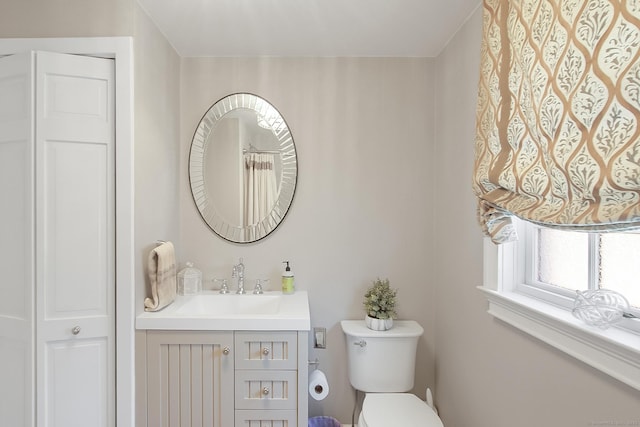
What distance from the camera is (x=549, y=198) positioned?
90 cm

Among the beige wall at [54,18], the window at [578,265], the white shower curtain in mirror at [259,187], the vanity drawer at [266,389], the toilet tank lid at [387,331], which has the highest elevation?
the beige wall at [54,18]

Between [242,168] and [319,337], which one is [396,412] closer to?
[319,337]

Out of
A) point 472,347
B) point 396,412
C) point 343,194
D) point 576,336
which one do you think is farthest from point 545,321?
point 343,194

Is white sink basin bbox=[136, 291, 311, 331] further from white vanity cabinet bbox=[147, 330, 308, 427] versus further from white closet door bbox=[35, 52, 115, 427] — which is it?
white closet door bbox=[35, 52, 115, 427]

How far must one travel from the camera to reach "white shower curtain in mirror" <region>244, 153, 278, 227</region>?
200 centimetres

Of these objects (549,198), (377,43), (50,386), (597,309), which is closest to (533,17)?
(549,198)

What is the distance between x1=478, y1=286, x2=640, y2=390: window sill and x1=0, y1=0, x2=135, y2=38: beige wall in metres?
1.97

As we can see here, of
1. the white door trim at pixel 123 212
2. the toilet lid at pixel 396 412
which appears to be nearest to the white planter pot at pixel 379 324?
the toilet lid at pixel 396 412

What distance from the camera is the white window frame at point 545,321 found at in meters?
0.78

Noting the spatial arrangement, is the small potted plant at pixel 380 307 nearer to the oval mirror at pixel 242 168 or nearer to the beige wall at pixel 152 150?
the oval mirror at pixel 242 168

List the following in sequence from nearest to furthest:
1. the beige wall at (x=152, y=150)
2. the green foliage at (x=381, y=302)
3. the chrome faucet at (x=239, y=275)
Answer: the beige wall at (x=152, y=150), the green foliage at (x=381, y=302), the chrome faucet at (x=239, y=275)

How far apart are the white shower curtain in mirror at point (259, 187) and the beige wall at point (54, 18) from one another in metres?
0.90

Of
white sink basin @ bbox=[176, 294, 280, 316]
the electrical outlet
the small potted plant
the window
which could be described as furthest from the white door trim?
the window

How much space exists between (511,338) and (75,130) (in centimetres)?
194
